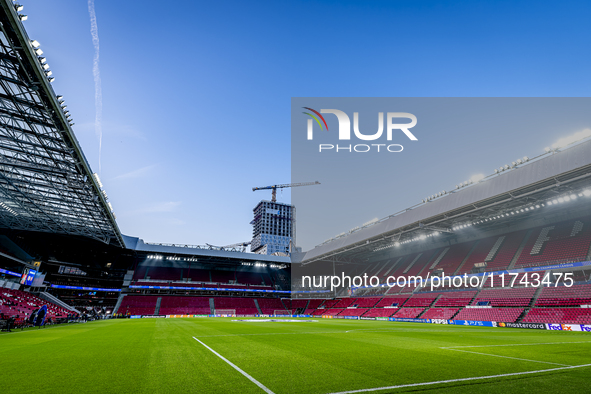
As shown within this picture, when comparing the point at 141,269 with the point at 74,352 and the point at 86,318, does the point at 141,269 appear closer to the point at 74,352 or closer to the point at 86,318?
the point at 86,318

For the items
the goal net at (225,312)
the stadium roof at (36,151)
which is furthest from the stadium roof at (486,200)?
the stadium roof at (36,151)

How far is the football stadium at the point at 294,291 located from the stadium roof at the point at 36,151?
11 cm

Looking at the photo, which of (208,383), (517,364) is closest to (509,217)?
(517,364)

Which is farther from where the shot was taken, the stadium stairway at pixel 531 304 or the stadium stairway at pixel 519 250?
the stadium stairway at pixel 519 250

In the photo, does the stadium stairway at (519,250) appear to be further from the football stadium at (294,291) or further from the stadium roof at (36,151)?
the stadium roof at (36,151)

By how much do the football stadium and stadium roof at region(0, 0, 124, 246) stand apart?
0.37 ft

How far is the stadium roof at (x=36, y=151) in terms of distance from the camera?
14.0 metres

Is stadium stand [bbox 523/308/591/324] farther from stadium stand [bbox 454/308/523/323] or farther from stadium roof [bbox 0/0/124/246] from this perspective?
stadium roof [bbox 0/0/124/246]

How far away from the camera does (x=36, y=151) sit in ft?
69.5

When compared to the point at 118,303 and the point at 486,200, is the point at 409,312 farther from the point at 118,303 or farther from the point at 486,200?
the point at 118,303

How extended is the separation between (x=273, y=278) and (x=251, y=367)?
6831 cm

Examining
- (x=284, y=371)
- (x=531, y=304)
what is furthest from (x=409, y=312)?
(x=284, y=371)

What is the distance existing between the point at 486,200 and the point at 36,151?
1578 inches

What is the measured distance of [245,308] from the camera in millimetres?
61906
